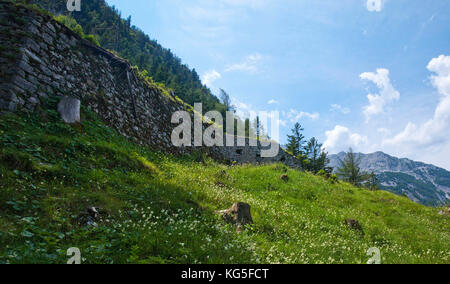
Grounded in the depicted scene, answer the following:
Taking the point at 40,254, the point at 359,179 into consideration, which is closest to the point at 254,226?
the point at 40,254

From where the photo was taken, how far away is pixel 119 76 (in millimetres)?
13742

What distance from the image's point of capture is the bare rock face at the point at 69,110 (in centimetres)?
842

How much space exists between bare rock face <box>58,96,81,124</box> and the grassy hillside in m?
0.28

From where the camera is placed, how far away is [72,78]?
998 centimetres

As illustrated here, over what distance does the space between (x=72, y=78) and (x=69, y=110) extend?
2374 millimetres

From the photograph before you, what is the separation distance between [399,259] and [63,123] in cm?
1279

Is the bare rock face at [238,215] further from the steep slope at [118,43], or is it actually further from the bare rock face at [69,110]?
the steep slope at [118,43]

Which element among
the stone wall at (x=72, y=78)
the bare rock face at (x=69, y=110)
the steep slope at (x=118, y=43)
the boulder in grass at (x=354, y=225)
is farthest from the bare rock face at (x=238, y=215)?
the steep slope at (x=118, y=43)

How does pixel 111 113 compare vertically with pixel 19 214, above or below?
above

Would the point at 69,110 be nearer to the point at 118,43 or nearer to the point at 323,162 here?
the point at 323,162

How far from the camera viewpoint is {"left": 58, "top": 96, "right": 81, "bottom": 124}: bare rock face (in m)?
8.42

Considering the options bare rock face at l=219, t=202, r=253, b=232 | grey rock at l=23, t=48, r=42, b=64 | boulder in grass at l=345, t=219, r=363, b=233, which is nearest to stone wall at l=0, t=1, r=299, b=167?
grey rock at l=23, t=48, r=42, b=64
